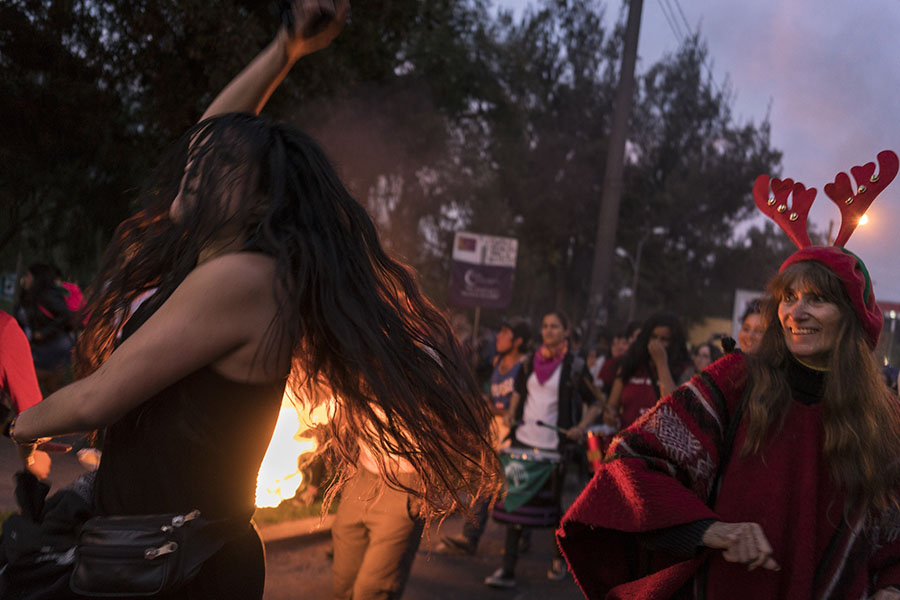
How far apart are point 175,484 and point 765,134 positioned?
4082cm

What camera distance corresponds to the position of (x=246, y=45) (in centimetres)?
995

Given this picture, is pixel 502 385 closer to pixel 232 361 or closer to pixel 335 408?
pixel 335 408

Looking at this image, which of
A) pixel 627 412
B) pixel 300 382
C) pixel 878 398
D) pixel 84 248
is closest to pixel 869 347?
pixel 878 398

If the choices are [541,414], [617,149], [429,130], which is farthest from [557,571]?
[429,130]

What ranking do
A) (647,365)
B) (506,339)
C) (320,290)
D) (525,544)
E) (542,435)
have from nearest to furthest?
(320,290)
(542,435)
(647,365)
(525,544)
(506,339)

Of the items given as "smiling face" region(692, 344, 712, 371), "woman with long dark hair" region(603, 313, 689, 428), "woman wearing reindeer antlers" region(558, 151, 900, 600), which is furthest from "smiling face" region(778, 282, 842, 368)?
"smiling face" region(692, 344, 712, 371)

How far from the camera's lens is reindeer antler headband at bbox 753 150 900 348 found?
2.87 m

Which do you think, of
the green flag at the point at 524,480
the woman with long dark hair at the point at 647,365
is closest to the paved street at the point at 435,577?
the green flag at the point at 524,480

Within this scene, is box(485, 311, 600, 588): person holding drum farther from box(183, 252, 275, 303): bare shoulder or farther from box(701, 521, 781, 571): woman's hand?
box(183, 252, 275, 303): bare shoulder

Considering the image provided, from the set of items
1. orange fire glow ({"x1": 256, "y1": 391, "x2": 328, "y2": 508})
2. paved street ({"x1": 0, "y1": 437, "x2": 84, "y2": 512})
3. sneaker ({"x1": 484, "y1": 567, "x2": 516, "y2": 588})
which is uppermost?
orange fire glow ({"x1": 256, "y1": 391, "x2": 328, "y2": 508})

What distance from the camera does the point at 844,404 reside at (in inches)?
108

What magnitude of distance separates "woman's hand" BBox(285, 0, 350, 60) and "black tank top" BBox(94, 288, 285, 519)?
3.03ft

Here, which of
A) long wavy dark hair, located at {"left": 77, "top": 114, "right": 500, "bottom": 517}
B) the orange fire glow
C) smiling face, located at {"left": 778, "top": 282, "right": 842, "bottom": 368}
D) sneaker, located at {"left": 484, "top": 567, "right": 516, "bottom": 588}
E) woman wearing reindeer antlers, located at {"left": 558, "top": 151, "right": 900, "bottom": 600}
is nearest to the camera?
long wavy dark hair, located at {"left": 77, "top": 114, "right": 500, "bottom": 517}

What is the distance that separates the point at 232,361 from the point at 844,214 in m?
2.29
